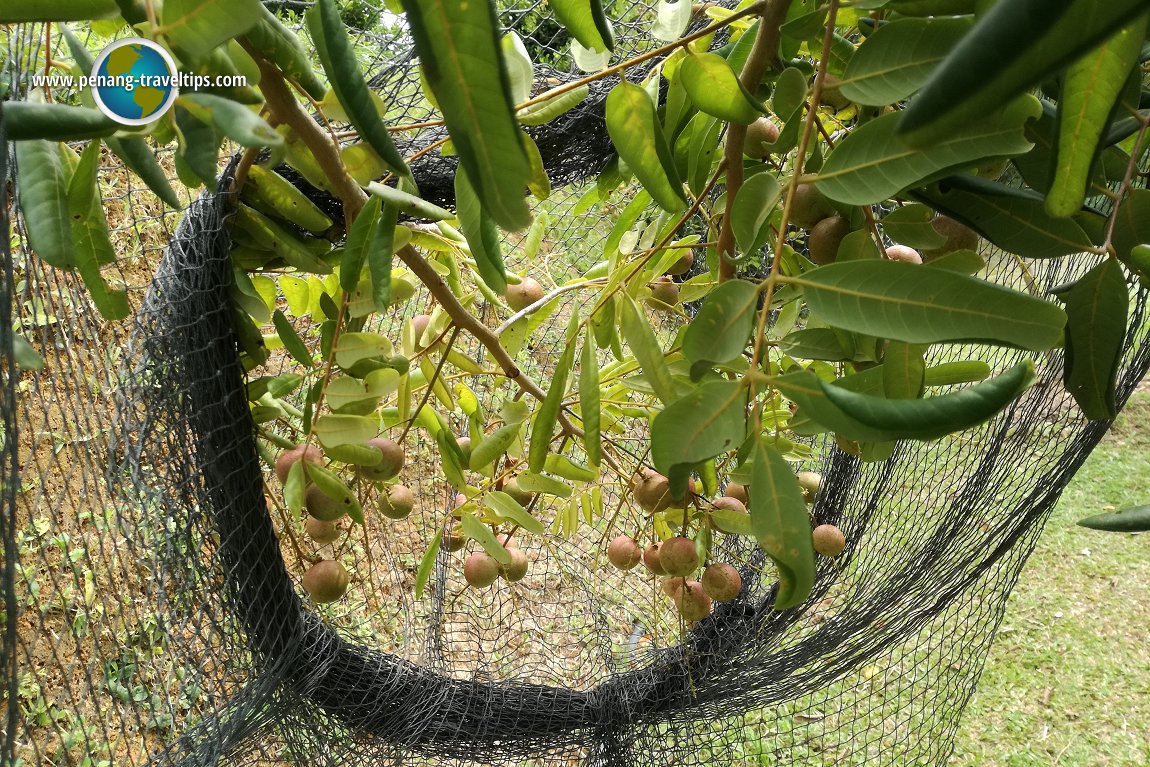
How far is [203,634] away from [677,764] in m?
0.56

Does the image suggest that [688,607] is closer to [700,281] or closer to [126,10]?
[700,281]

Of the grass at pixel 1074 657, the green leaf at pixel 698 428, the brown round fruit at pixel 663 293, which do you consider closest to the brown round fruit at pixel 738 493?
the brown round fruit at pixel 663 293

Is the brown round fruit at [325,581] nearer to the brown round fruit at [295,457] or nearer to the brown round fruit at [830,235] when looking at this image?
the brown round fruit at [295,457]

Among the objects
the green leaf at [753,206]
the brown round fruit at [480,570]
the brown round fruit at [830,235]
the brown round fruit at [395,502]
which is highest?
the green leaf at [753,206]

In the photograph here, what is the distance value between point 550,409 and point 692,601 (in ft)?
0.75

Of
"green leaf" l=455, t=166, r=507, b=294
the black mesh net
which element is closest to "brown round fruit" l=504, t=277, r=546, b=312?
the black mesh net

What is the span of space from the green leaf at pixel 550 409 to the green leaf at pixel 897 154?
20 cm

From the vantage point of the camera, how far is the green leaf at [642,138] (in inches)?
15.8

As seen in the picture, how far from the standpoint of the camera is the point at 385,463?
1.84 ft

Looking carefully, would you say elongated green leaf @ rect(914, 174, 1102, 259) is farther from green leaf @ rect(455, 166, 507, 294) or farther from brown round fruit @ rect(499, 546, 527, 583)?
brown round fruit @ rect(499, 546, 527, 583)

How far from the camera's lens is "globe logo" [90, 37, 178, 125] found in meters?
0.28

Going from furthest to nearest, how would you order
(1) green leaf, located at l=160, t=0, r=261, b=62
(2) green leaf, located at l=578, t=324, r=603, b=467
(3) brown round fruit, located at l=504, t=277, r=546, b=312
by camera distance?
(3) brown round fruit, located at l=504, t=277, r=546, b=312 < (2) green leaf, located at l=578, t=324, r=603, b=467 < (1) green leaf, located at l=160, t=0, r=261, b=62

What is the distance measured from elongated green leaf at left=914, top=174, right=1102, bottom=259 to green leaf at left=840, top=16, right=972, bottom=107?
0.06 meters

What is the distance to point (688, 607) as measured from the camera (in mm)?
627
